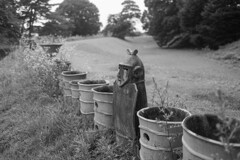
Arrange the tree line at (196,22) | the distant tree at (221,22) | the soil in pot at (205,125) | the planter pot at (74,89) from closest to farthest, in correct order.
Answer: the soil in pot at (205,125), the planter pot at (74,89), the distant tree at (221,22), the tree line at (196,22)

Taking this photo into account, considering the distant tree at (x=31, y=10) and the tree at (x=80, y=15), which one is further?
the tree at (x=80, y=15)

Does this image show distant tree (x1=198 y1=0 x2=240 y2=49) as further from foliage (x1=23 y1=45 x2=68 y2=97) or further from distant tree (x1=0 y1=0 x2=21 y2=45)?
distant tree (x1=0 y1=0 x2=21 y2=45)

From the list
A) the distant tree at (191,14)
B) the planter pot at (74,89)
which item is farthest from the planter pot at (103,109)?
the distant tree at (191,14)

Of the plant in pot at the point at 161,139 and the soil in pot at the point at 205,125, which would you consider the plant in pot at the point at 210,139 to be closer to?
the soil in pot at the point at 205,125

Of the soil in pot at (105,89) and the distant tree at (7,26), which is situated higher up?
the distant tree at (7,26)

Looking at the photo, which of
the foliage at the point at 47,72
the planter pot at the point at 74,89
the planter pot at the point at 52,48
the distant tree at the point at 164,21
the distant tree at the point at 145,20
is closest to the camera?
the planter pot at the point at 74,89

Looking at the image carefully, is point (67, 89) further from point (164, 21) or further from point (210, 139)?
point (164, 21)

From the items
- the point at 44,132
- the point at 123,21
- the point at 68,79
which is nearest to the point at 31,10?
the point at 123,21

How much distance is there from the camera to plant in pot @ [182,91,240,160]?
1209mm

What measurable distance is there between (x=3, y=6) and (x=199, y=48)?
16.0m

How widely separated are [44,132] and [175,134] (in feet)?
7.84

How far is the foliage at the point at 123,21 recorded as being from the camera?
36438mm

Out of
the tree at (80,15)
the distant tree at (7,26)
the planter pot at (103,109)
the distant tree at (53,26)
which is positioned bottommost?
the planter pot at (103,109)

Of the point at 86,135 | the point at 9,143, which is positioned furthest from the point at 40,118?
the point at 86,135
